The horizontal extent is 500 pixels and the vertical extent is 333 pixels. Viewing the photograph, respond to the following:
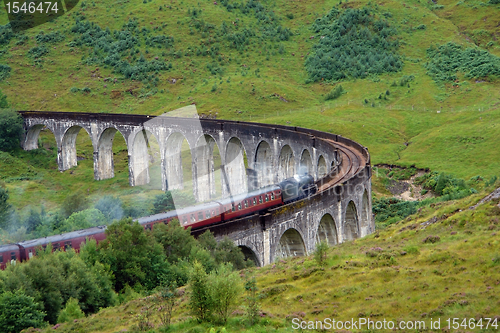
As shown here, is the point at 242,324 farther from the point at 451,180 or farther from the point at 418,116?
the point at 418,116

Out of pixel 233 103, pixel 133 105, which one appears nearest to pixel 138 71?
pixel 133 105

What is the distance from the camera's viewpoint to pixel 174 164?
72.0m

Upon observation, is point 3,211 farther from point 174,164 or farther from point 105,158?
point 105,158

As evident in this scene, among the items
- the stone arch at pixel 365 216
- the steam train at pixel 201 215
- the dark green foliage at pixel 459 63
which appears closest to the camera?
the steam train at pixel 201 215

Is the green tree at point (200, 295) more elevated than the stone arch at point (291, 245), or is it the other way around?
the green tree at point (200, 295)

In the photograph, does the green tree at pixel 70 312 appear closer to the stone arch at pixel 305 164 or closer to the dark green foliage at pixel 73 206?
the dark green foliage at pixel 73 206

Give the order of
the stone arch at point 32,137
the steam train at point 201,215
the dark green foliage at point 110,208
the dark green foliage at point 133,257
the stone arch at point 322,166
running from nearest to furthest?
the dark green foliage at point 133,257
the steam train at point 201,215
the dark green foliage at point 110,208
the stone arch at point 322,166
the stone arch at point 32,137

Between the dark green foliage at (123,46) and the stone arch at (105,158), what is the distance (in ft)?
99.8

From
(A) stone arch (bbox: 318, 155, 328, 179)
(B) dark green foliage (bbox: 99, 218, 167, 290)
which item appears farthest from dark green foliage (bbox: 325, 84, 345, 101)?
(B) dark green foliage (bbox: 99, 218, 167, 290)

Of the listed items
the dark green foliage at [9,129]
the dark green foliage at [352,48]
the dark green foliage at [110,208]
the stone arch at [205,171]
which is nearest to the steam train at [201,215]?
the dark green foliage at [110,208]

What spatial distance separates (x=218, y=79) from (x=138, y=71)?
1804 centimetres

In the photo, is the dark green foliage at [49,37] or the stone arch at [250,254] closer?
the stone arch at [250,254]

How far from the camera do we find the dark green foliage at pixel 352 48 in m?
106

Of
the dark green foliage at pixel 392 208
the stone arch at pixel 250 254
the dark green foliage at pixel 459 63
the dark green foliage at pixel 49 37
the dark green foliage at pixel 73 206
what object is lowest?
the dark green foliage at pixel 392 208
